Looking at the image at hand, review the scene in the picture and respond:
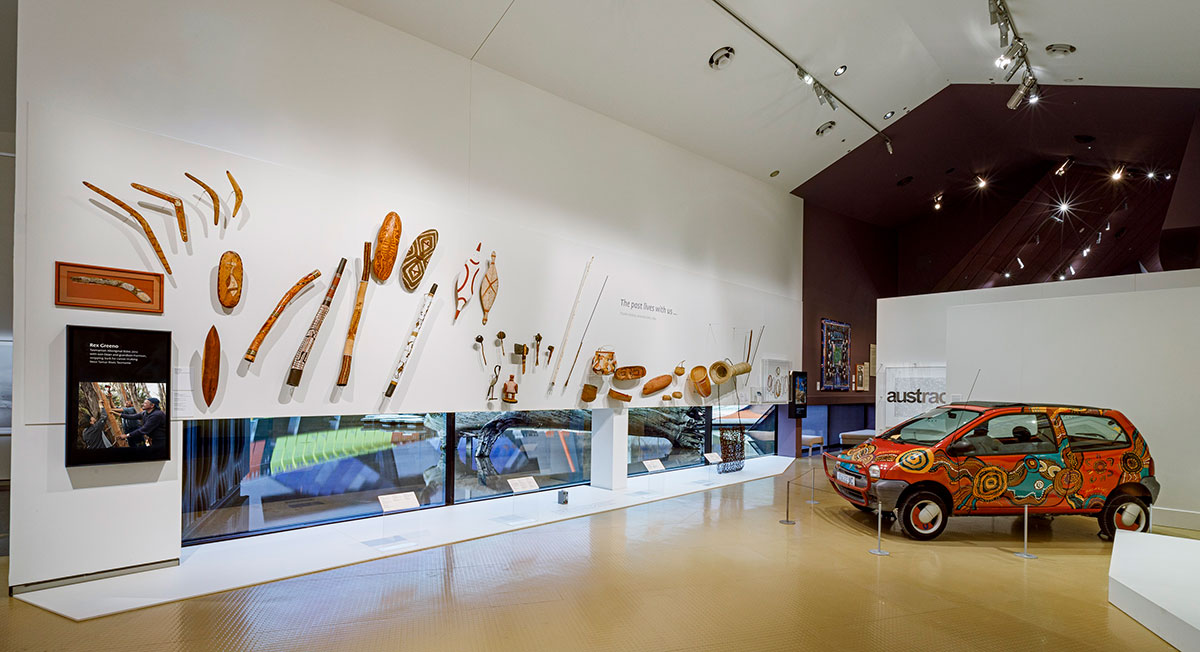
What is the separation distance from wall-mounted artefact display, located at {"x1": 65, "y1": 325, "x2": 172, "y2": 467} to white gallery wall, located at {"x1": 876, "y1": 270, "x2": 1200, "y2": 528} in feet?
28.5

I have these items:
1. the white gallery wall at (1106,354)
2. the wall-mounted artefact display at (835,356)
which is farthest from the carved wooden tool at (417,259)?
the wall-mounted artefact display at (835,356)

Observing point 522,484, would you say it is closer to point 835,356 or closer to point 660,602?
point 660,602

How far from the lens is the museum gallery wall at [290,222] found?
12.7ft

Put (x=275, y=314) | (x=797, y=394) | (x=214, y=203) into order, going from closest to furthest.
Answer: (x=214, y=203) < (x=275, y=314) < (x=797, y=394)

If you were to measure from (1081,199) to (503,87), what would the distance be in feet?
28.6

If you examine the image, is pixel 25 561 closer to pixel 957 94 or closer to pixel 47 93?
pixel 47 93

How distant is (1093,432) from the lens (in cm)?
549

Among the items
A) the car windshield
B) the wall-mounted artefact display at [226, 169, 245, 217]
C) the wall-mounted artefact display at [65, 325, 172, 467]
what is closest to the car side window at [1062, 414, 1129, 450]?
the car windshield

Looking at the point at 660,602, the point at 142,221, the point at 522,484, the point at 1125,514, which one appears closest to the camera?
the point at 660,602

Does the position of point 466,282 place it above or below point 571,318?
above

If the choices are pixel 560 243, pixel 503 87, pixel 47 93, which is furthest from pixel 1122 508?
pixel 47 93

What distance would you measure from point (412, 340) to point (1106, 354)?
291 inches

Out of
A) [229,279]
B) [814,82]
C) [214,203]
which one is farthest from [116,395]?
[814,82]

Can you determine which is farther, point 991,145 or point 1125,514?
point 991,145
